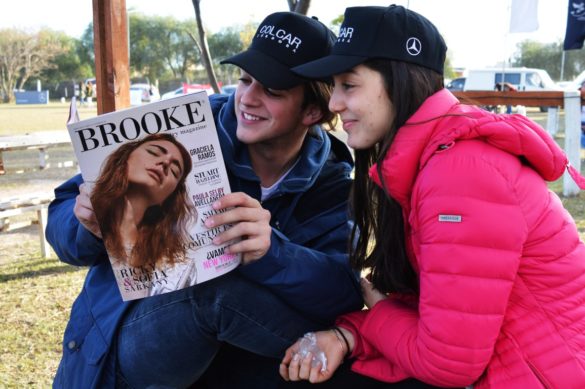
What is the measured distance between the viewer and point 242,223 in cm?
146

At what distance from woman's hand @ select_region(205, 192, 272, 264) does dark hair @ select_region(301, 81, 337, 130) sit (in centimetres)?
60

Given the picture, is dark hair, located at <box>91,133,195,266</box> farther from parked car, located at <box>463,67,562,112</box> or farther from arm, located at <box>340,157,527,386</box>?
parked car, located at <box>463,67,562,112</box>

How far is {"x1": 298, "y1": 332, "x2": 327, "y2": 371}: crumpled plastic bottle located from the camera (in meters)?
1.57

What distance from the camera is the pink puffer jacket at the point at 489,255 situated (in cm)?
127

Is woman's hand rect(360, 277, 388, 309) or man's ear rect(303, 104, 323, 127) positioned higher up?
man's ear rect(303, 104, 323, 127)

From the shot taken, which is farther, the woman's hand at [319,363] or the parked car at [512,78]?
the parked car at [512,78]

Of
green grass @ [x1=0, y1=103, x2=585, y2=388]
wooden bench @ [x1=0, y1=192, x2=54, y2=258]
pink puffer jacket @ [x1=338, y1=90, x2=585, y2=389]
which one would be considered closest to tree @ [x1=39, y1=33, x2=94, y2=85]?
green grass @ [x1=0, y1=103, x2=585, y2=388]

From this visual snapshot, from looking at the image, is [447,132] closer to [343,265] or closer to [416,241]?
[416,241]

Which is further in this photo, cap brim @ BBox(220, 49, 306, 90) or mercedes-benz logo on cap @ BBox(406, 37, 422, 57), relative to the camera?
cap brim @ BBox(220, 49, 306, 90)

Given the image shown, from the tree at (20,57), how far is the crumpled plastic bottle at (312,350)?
45628mm

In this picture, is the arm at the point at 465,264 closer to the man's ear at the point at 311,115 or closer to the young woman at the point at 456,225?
the young woman at the point at 456,225

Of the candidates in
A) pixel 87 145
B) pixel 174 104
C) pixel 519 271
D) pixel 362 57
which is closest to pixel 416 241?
pixel 519 271

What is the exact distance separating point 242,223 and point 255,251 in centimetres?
9

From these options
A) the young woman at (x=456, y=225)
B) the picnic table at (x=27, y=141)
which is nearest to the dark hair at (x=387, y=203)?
the young woman at (x=456, y=225)
